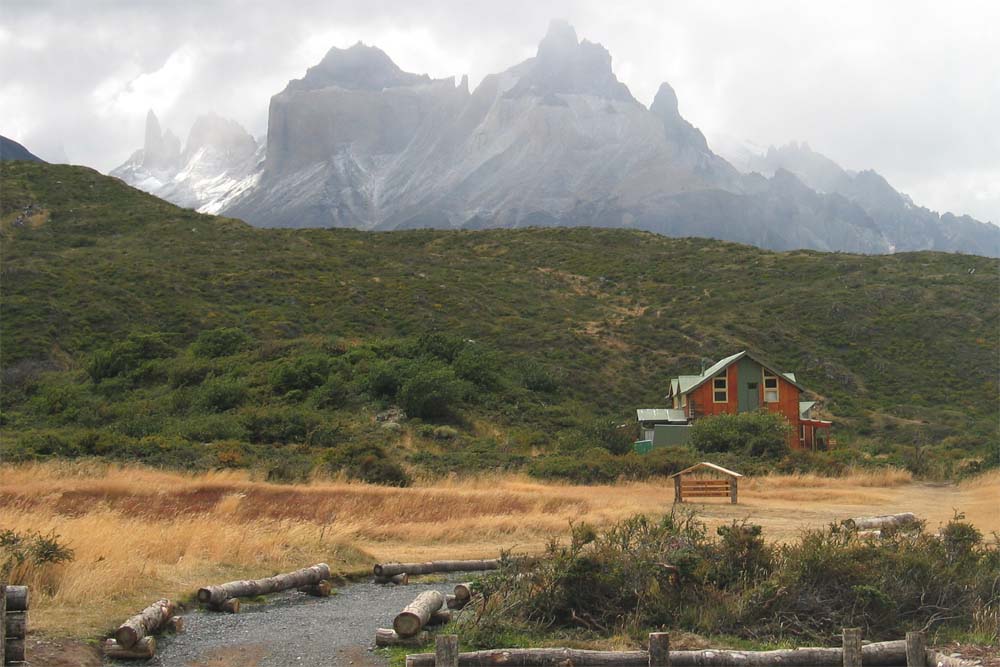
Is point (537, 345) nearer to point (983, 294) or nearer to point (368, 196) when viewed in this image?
point (983, 294)

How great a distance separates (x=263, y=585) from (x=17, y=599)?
487 centimetres

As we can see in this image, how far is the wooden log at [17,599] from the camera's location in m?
7.86

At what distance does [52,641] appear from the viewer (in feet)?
29.2

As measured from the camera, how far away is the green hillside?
1404 inches

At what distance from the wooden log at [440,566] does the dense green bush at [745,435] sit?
71.0 ft

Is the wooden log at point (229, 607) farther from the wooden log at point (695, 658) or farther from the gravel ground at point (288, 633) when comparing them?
the wooden log at point (695, 658)

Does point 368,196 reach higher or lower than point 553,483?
higher

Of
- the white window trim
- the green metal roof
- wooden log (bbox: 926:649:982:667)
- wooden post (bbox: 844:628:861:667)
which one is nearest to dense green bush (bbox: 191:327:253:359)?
the green metal roof

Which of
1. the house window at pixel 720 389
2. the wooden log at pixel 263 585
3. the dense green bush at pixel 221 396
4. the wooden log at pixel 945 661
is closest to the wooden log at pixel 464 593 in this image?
the wooden log at pixel 263 585

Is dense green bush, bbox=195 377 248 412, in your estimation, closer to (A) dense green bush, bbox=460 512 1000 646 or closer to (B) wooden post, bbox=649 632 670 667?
(A) dense green bush, bbox=460 512 1000 646

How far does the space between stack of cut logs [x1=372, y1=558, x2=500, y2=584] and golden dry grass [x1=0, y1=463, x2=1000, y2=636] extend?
0.79 metres

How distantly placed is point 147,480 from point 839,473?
21.9 metres

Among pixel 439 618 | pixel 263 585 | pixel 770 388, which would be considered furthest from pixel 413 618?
pixel 770 388

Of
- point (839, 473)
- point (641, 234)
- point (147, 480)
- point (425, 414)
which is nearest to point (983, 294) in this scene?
point (641, 234)
